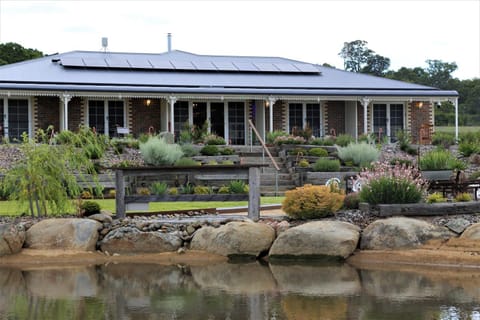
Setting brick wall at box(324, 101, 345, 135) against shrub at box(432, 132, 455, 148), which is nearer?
shrub at box(432, 132, 455, 148)

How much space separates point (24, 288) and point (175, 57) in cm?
2611

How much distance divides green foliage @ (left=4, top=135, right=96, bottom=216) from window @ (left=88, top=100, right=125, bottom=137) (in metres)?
14.7

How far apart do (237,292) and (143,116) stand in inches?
813

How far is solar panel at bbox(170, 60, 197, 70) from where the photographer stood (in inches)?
1330

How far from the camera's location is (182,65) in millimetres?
34281

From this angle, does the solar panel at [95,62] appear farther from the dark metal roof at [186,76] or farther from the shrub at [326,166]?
the shrub at [326,166]

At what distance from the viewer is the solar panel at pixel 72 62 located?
106 feet

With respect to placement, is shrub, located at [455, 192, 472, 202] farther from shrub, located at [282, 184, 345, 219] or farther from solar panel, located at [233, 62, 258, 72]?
solar panel, located at [233, 62, 258, 72]

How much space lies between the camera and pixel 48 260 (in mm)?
13719

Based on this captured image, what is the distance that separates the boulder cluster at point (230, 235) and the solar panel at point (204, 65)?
19.7 meters

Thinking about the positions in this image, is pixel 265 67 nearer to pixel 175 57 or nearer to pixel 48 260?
pixel 175 57

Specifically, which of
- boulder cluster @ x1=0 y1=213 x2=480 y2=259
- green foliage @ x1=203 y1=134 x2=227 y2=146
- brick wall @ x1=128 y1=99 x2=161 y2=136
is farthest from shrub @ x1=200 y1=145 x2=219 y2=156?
boulder cluster @ x1=0 y1=213 x2=480 y2=259

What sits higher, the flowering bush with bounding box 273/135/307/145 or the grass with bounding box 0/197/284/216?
the flowering bush with bounding box 273/135/307/145

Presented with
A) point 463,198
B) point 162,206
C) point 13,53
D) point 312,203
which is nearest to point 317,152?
point 162,206
